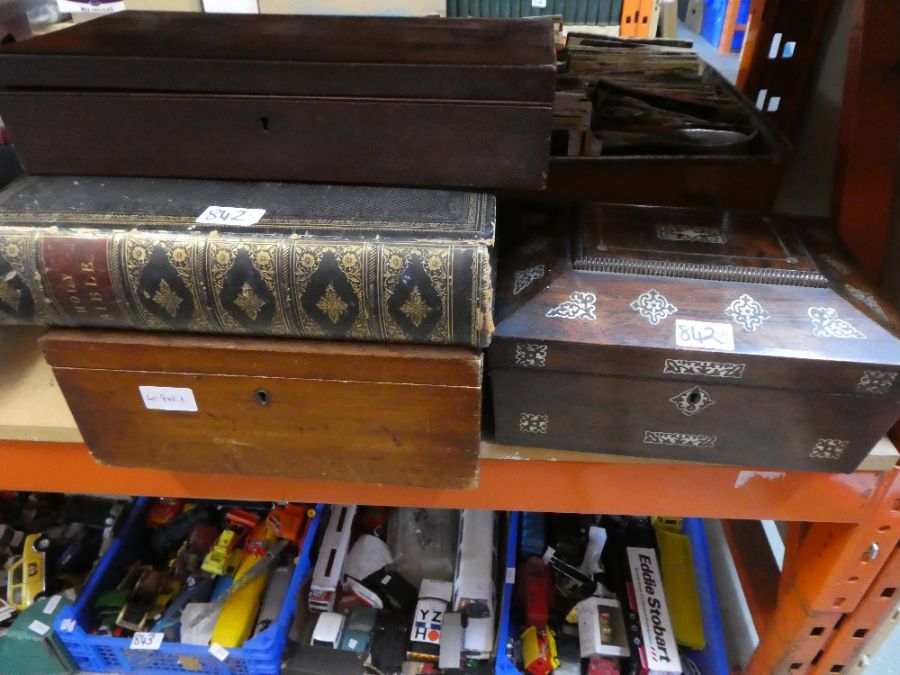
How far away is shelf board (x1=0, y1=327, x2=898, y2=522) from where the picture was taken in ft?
1.74

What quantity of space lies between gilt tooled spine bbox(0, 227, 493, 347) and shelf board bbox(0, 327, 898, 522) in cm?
16

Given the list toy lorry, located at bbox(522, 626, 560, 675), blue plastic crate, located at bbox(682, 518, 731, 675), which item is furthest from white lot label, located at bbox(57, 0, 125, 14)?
blue plastic crate, located at bbox(682, 518, 731, 675)

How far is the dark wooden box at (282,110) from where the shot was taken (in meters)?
0.43

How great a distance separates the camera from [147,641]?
855mm

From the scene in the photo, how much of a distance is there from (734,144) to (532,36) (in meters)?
0.23

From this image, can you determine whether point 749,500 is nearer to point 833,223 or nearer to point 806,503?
point 806,503

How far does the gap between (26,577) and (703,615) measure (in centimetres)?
102

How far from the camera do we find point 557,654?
83 centimetres

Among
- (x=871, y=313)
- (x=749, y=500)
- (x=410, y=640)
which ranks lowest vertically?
(x=410, y=640)

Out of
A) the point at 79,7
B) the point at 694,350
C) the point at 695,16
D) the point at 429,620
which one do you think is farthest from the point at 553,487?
the point at 695,16

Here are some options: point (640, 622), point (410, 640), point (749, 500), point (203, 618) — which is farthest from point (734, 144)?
point (203, 618)

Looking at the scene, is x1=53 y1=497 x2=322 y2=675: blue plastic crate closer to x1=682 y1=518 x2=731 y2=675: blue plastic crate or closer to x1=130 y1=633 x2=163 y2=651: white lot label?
x1=130 y1=633 x2=163 y2=651: white lot label

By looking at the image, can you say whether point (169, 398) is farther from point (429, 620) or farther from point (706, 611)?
point (706, 611)

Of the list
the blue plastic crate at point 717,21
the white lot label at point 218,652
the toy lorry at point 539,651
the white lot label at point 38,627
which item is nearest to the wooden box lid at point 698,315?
the toy lorry at point 539,651
